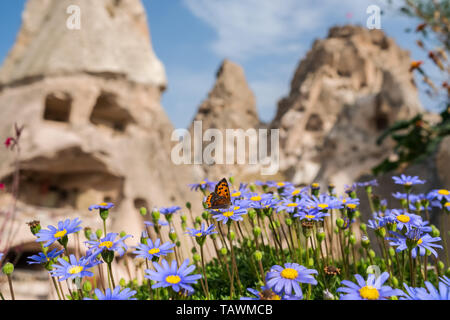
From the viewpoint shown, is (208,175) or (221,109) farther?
(221,109)

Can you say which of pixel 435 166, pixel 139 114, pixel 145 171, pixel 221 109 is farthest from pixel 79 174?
pixel 221 109

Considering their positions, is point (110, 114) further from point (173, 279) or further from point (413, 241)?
point (413, 241)

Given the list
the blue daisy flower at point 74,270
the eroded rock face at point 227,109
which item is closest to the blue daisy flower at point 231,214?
the blue daisy flower at point 74,270

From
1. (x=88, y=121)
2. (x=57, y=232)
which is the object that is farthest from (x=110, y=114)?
(x=57, y=232)

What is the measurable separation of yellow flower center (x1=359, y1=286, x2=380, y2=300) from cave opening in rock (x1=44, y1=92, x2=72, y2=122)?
851 centimetres

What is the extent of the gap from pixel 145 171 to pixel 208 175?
9.84 m

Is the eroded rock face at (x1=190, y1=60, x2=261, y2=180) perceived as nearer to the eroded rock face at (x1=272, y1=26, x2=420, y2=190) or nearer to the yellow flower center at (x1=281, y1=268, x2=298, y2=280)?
the eroded rock face at (x1=272, y1=26, x2=420, y2=190)

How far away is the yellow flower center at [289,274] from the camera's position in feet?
2.91

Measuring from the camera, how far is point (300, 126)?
1437cm

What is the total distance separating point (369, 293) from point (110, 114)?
923 centimetres

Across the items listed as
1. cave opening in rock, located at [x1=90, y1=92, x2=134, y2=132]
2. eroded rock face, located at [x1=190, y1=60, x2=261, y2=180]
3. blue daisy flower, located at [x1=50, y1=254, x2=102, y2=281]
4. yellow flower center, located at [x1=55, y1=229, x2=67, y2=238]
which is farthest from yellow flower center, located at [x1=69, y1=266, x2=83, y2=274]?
eroded rock face, located at [x1=190, y1=60, x2=261, y2=180]

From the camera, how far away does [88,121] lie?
8.01 metres
